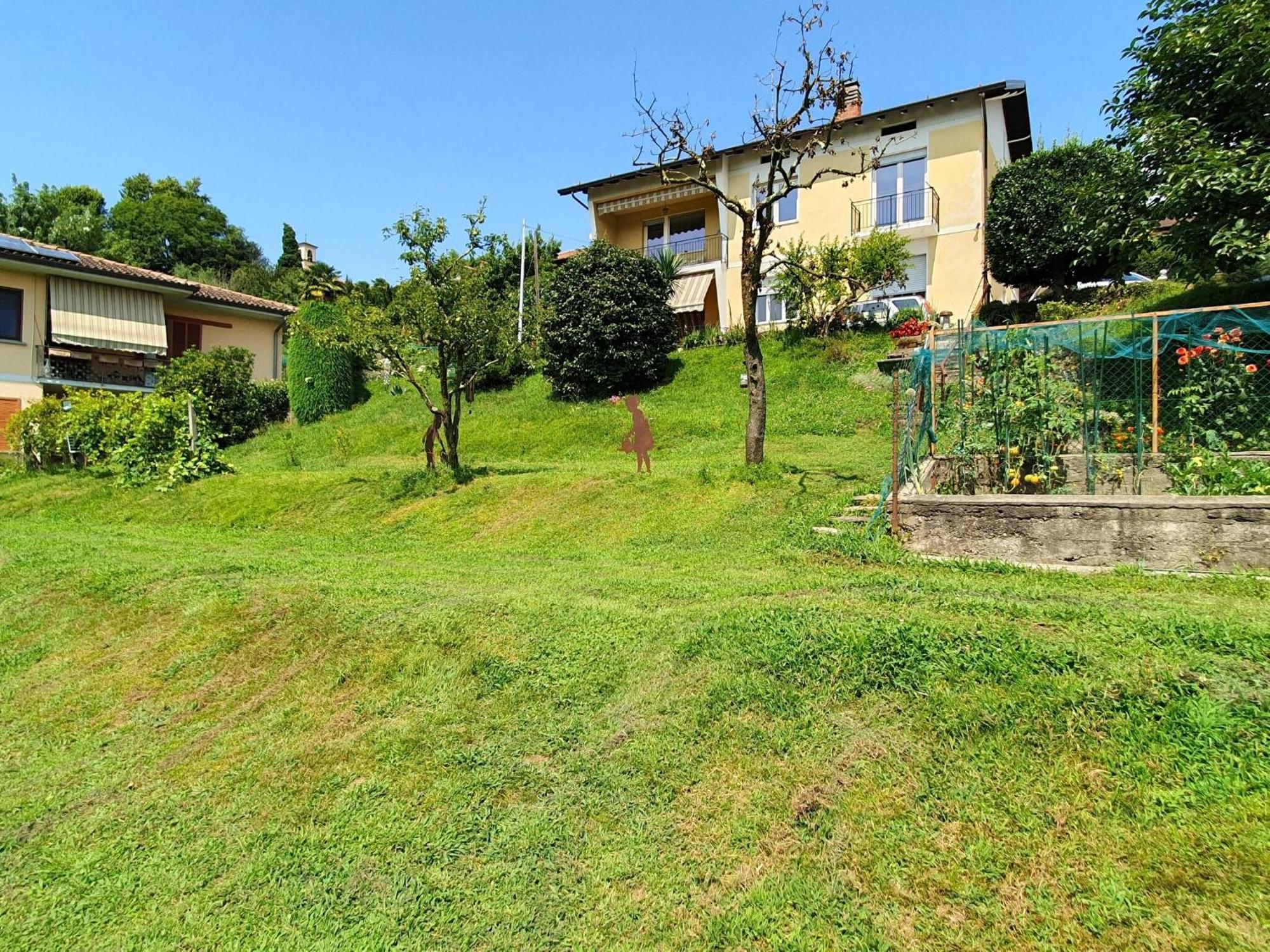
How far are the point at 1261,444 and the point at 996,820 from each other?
6.80 meters

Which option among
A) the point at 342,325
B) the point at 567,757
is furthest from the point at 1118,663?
the point at 342,325

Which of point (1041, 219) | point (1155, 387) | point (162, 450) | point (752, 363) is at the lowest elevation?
point (162, 450)

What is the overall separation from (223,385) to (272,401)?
2.31 metres

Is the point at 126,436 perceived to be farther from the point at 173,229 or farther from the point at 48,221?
the point at 173,229

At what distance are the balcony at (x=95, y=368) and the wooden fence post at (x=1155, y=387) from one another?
1087 inches

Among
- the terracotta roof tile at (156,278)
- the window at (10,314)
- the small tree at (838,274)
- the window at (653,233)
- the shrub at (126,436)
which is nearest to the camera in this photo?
the shrub at (126,436)

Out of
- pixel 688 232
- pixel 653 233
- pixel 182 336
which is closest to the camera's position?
pixel 182 336

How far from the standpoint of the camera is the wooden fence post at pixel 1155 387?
318 inches

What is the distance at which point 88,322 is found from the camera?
24.4m

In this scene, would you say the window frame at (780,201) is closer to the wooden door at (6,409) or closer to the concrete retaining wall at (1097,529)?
the concrete retaining wall at (1097,529)

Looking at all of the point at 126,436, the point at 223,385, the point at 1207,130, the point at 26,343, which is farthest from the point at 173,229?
the point at 1207,130

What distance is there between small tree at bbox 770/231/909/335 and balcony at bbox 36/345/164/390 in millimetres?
20758

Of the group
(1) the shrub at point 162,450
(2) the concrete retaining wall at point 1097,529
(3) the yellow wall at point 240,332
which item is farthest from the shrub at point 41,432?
(2) the concrete retaining wall at point 1097,529

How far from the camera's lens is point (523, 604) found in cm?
598
